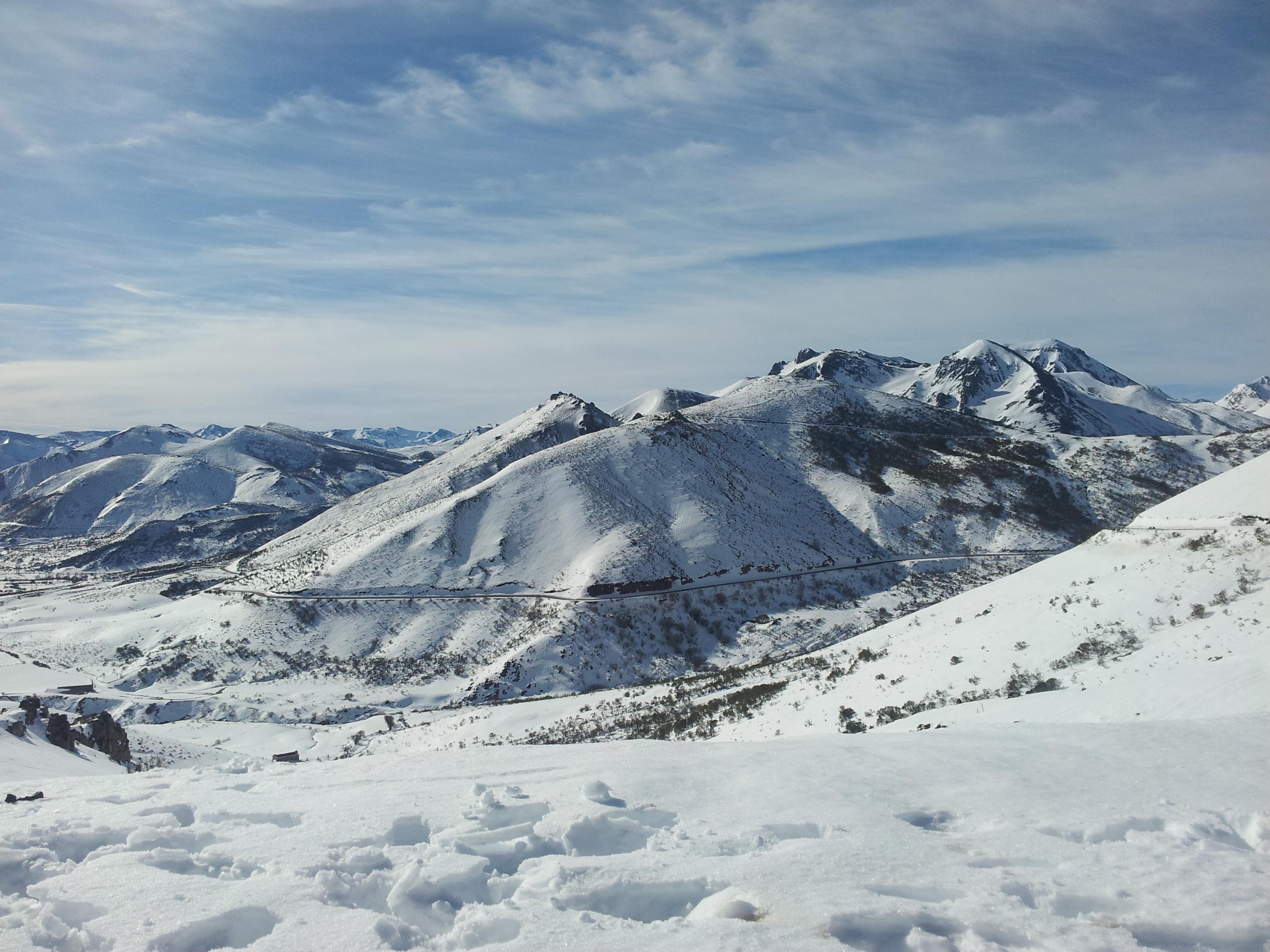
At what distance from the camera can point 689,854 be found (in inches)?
247

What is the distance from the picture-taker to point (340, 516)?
8775cm

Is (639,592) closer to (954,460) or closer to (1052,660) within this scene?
(1052,660)

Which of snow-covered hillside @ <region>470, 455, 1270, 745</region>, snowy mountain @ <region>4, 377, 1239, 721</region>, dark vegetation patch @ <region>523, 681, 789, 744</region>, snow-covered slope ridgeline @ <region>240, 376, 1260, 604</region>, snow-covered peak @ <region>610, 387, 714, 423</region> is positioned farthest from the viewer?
snow-covered peak @ <region>610, 387, 714, 423</region>

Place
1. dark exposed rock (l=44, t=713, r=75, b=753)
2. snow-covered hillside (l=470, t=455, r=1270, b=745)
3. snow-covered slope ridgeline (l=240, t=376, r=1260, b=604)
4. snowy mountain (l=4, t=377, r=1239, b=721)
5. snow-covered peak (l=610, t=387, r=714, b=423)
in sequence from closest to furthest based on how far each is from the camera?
snow-covered hillside (l=470, t=455, r=1270, b=745)
dark exposed rock (l=44, t=713, r=75, b=753)
snowy mountain (l=4, t=377, r=1239, b=721)
snow-covered slope ridgeline (l=240, t=376, r=1260, b=604)
snow-covered peak (l=610, t=387, r=714, b=423)

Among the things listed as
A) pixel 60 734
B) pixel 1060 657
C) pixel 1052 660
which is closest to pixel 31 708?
pixel 60 734

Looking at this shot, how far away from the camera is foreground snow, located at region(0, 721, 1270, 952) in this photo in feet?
16.8

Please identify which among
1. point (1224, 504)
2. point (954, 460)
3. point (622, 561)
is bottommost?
point (622, 561)

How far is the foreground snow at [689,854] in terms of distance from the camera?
5117 millimetres

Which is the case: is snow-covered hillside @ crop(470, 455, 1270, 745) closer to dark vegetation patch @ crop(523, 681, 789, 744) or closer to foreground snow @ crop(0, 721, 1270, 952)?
dark vegetation patch @ crop(523, 681, 789, 744)

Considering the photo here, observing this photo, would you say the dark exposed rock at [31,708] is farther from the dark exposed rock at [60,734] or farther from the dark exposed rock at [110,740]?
the dark exposed rock at [110,740]

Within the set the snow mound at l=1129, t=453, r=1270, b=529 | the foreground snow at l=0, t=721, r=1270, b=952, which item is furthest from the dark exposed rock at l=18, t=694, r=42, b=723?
the snow mound at l=1129, t=453, r=1270, b=529

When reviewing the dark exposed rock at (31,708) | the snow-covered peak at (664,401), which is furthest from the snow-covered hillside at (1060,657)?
the snow-covered peak at (664,401)

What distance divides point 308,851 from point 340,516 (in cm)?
8831

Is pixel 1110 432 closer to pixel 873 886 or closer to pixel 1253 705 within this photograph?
pixel 1253 705
